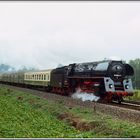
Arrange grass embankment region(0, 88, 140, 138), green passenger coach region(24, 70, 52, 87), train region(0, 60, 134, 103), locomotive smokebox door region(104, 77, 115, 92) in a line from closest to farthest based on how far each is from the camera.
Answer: grass embankment region(0, 88, 140, 138) < locomotive smokebox door region(104, 77, 115, 92) < train region(0, 60, 134, 103) < green passenger coach region(24, 70, 52, 87)

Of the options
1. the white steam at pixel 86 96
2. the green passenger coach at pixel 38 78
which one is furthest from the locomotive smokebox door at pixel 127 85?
the green passenger coach at pixel 38 78

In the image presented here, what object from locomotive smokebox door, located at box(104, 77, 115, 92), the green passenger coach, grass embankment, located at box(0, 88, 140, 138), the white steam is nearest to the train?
locomotive smokebox door, located at box(104, 77, 115, 92)

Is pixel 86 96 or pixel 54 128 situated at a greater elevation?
pixel 54 128

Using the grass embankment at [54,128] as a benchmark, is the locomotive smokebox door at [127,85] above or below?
above

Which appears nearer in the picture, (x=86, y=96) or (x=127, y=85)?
(x=127, y=85)

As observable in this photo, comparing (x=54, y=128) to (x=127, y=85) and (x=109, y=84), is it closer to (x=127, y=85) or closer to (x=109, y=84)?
(x=109, y=84)

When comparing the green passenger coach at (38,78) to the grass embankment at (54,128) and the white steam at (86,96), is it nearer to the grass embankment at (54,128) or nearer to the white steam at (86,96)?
the white steam at (86,96)

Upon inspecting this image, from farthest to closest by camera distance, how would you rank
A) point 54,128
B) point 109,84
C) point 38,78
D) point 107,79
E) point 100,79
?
point 38,78
point 100,79
point 107,79
point 109,84
point 54,128

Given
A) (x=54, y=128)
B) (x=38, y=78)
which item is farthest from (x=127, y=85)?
(x=38, y=78)

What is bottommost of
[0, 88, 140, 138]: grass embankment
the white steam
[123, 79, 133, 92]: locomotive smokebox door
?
the white steam

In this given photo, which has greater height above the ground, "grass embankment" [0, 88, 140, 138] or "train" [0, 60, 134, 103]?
"train" [0, 60, 134, 103]

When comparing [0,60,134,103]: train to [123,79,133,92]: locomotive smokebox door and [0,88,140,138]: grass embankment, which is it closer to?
[123,79,133,92]: locomotive smokebox door

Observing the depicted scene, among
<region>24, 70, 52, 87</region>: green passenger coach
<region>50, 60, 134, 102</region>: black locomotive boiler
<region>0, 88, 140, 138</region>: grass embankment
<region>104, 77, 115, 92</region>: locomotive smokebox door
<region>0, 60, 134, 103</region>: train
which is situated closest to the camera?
<region>0, 88, 140, 138</region>: grass embankment

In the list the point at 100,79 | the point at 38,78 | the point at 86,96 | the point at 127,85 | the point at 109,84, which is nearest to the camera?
the point at 109,84
